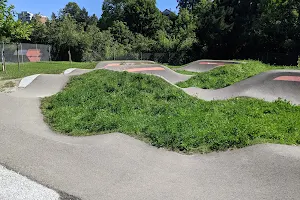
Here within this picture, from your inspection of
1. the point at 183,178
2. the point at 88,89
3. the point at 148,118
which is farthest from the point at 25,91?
the point at 183,178

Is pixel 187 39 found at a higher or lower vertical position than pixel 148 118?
higher

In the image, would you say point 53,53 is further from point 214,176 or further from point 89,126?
point 214,176

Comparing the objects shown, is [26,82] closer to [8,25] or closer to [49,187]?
[8,25]

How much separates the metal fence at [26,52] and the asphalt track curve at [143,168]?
23.2 m

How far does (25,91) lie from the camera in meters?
11.3

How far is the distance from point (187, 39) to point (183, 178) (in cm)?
3431

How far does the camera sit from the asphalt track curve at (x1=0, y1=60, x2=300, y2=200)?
3.90m

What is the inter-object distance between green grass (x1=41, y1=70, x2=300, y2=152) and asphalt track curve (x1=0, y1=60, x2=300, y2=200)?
1.34 feet

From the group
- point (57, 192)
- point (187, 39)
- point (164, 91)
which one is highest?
point (187, 39)

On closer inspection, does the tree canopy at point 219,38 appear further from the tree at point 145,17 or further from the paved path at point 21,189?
the paved path at point 21,189

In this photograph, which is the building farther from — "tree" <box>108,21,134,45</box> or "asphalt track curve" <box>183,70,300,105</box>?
"tree" <box>108,21,134,45</box>

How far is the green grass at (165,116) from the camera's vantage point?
564 centimetres

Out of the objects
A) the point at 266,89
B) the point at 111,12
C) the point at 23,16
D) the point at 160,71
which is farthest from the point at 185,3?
the point at 266,89

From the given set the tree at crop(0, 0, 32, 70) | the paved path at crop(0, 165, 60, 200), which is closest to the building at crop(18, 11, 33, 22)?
the tree at crop(0, 0, 32, 70)
